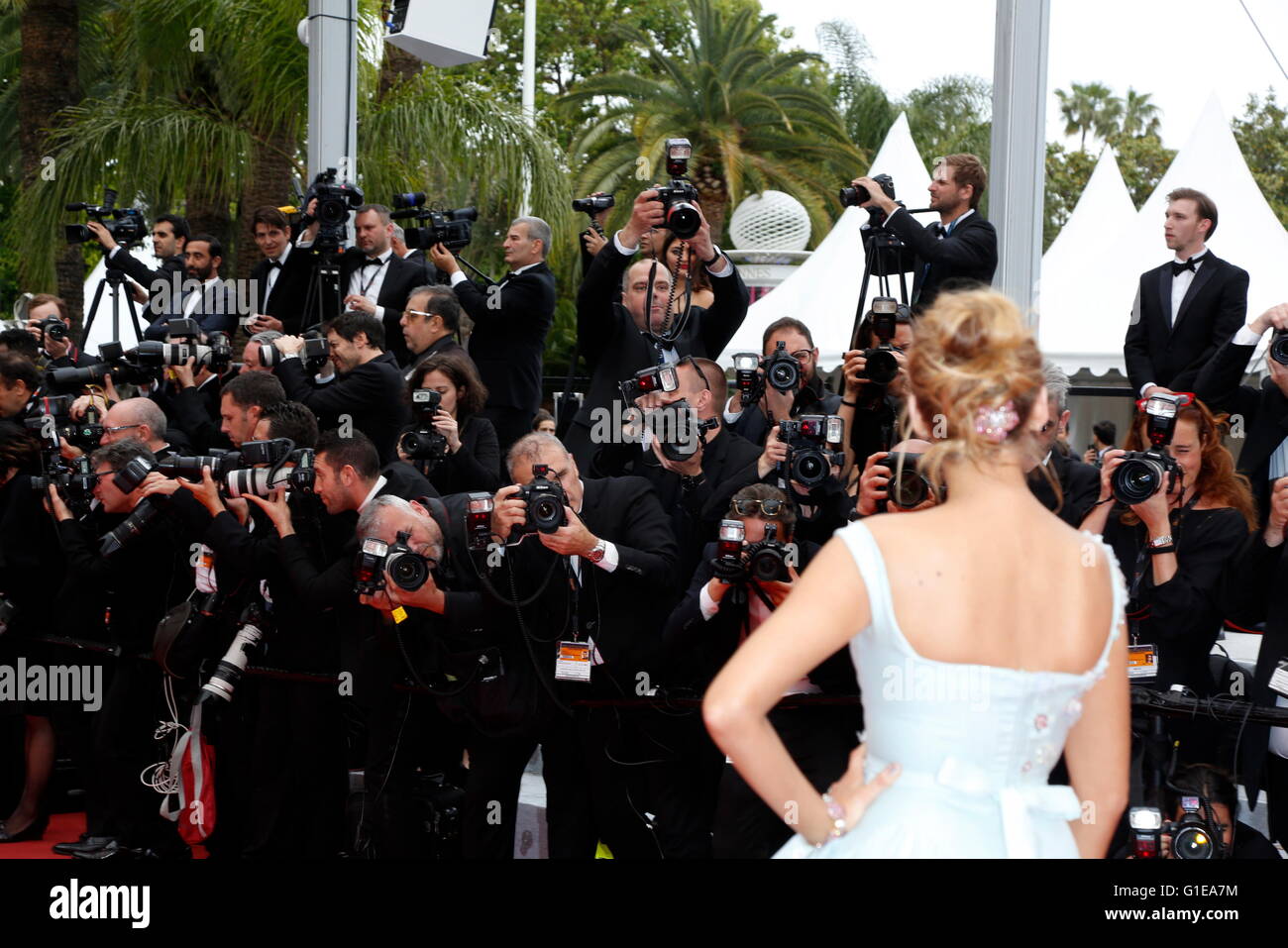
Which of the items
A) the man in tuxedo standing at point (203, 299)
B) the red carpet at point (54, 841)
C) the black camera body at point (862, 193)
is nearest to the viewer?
the black camera body at point (862, 193)

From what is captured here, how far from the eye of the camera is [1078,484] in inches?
182

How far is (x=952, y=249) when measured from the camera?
5.38m

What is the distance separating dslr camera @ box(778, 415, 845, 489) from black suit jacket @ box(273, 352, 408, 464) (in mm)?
1995

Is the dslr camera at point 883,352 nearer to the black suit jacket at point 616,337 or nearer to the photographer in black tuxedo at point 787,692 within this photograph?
the photographer in black tuxedo at point 787,692

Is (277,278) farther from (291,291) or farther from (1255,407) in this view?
(1255,407)

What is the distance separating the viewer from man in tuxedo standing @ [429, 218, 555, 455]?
6531 mm

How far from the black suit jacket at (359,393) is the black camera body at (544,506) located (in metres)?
1.75

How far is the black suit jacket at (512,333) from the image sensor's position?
657 cm

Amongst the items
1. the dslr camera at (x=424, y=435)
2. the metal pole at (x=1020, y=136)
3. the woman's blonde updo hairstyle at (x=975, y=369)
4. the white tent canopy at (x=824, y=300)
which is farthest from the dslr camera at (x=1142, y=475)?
the white tent canopy at (x=824, y=300)

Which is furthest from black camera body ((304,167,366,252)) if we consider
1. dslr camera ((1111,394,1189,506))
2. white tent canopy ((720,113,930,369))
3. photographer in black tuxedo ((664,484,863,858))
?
white tent canopy ((720,113,930,369))

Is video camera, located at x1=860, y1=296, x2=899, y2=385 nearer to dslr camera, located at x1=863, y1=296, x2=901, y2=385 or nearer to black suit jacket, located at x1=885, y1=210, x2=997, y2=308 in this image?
A: dslr camera, located at x1=863, y1=296, x2=901, y2=385

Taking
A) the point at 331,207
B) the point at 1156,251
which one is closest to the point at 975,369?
the point at 331,207

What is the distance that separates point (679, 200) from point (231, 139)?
25.3ft
